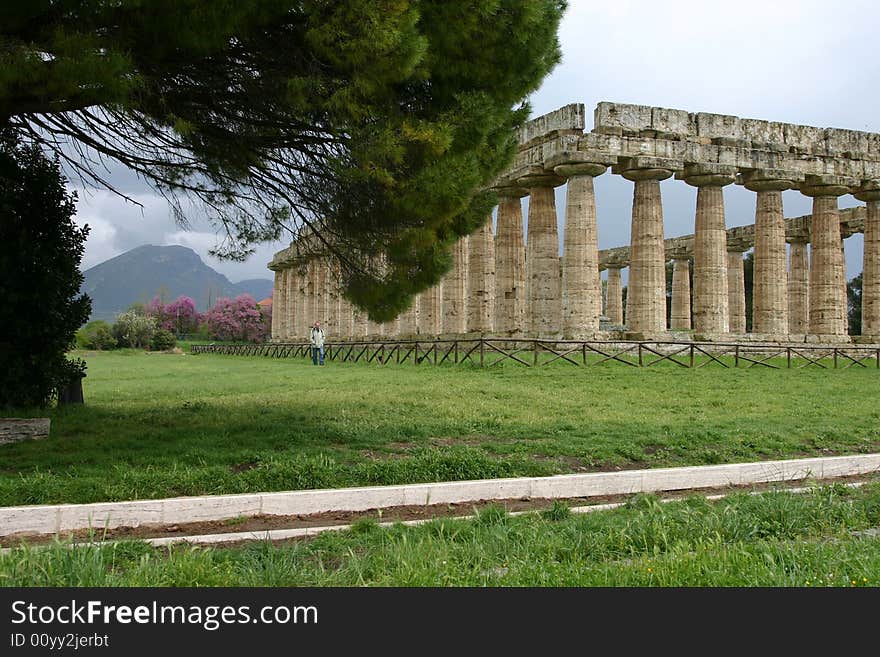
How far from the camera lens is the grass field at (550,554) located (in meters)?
4.36

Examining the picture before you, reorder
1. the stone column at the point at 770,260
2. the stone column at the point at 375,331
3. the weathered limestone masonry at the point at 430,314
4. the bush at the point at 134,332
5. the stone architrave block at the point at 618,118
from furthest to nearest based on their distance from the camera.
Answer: the bush at the point at 134,332 → the stone column at the point at 375,331 → the weathered limestone masonry at the point at 430,314 → the stone column at the point at 770,260 → the stone architrave block at the point at 618,118

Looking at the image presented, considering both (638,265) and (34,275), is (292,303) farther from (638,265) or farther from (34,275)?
(34,275)

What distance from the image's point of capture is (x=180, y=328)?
94.9 meters

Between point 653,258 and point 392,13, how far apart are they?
22.6 m

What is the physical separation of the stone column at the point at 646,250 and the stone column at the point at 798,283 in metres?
14.7

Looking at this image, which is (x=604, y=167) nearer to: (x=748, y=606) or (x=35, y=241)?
(x=35, y=241)

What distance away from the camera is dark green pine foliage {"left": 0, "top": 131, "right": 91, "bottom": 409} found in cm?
1148

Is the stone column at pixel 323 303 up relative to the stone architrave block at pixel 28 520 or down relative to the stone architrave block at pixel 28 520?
up

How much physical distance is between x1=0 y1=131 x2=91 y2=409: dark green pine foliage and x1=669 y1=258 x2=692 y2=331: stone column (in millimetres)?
36067

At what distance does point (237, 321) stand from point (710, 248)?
65.0 m

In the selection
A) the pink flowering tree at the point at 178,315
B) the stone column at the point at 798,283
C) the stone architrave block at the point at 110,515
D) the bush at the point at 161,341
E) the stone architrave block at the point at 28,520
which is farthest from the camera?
the pink flowering tree at the point at 178,315

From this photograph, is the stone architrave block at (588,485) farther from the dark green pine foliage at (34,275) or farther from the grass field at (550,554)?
the dark green pine foliage at (34,275)

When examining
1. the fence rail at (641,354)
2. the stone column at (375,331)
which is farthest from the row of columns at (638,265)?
the stone column at (375,331)

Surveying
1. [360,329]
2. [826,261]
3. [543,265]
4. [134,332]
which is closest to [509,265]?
[543,265]
